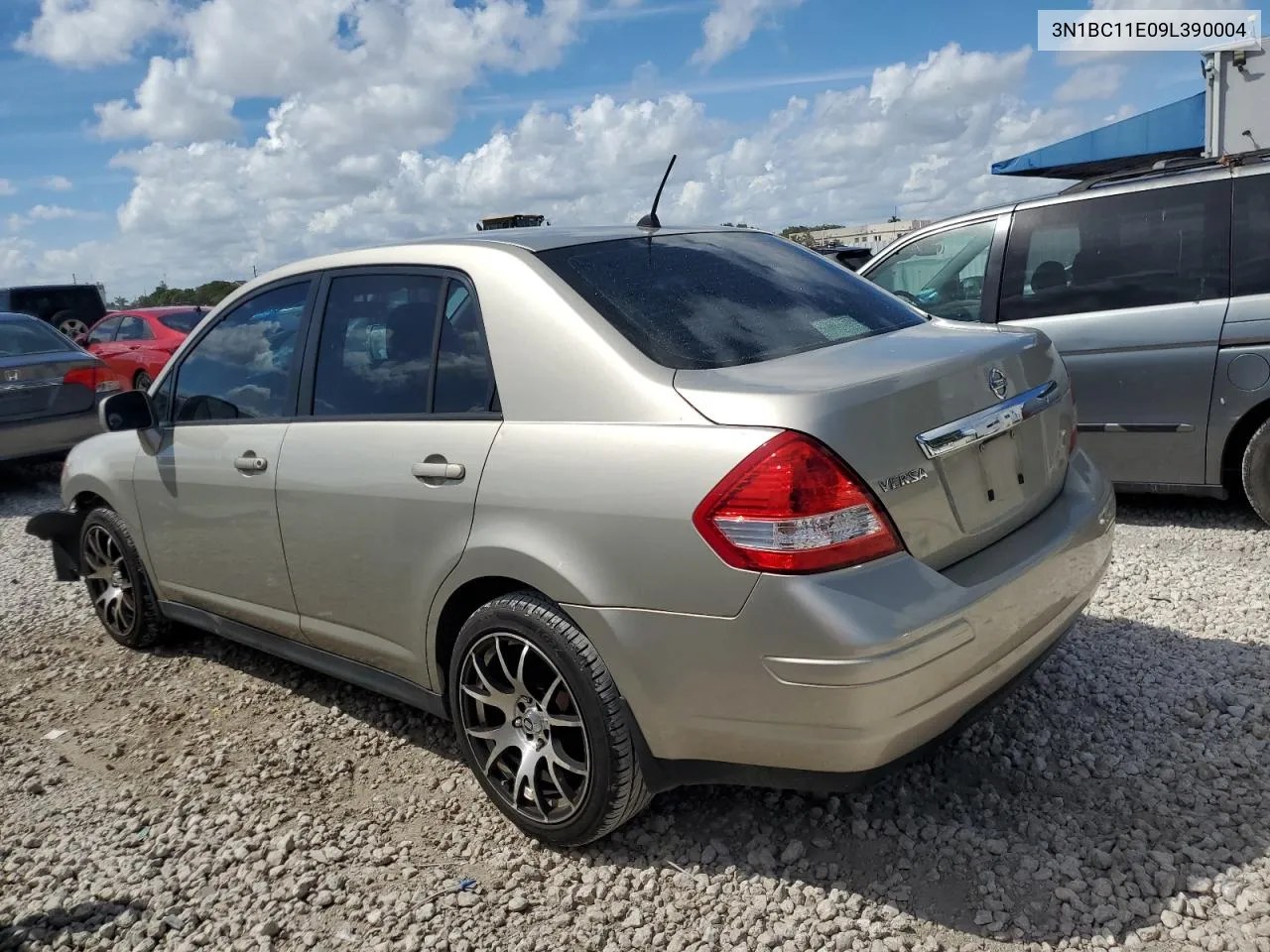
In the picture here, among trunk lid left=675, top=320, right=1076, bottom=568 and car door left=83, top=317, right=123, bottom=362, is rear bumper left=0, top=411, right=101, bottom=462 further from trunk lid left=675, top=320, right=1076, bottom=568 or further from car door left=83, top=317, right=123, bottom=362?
trunk lid left=675, top=320, right=1076, bottom=568

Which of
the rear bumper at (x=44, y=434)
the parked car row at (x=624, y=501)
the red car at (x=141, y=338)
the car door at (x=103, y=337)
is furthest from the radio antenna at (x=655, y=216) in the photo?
the car door at (x=103, y=337)

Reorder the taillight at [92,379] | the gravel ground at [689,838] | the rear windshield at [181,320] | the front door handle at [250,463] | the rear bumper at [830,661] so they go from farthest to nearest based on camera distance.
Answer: the rear windshield at [181,320]
the taillight at [92,379]
the front door handle at [250,463]
the gravel ground at [689,838]
the rear bumper at [830,661]

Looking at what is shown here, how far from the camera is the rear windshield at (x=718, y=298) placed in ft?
8.80

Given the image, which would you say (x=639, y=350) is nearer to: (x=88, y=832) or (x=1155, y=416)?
(x=88, y=832)

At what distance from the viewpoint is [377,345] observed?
329 centimetres

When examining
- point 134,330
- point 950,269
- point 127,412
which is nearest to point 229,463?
point 127,412

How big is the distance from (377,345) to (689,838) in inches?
70.6

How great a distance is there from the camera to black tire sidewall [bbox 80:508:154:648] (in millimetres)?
4465

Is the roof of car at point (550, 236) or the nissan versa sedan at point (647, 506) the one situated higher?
the roof of car at point (550, 236)

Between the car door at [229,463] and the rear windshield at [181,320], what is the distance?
1031cm

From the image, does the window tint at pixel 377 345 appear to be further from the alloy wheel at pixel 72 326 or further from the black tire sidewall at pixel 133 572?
the alloy wheel at pixel 72 326

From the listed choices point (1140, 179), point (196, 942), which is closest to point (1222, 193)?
point (1140, 179)

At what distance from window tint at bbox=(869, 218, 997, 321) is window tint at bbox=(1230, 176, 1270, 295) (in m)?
1.23

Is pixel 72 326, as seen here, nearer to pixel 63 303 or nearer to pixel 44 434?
pixel 63 303
